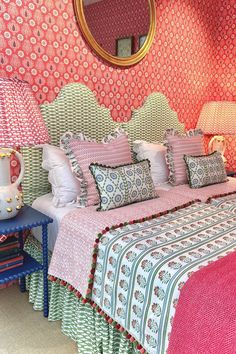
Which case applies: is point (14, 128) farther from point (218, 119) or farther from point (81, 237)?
point (218, 119)

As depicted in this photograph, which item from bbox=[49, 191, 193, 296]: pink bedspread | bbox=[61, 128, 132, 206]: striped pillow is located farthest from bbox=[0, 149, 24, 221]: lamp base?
bbox=[61, 128, 132, 206]: striped pillow

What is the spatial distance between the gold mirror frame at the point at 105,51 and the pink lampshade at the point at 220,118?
0.97m

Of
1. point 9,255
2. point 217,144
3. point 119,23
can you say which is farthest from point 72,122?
point 217,144

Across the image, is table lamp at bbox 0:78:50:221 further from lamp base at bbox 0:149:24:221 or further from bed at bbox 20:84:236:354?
bed at bbox 20:84:236:354

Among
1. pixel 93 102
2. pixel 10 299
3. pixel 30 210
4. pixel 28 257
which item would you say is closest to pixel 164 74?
pixel 93 102

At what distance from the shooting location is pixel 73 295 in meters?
1.95

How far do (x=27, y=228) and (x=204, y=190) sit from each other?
138cm

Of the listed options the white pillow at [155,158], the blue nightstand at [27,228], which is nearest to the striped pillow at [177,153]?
the white pillow at [155,158]

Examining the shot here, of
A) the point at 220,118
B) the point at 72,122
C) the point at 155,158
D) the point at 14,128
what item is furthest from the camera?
the point at 220,118

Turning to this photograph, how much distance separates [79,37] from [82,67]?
215 millimetres

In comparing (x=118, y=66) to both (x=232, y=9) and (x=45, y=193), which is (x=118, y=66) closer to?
(x=45, y=193)

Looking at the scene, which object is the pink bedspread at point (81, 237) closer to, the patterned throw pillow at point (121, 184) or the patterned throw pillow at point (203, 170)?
the patterned throw pillow at point (121, 184)

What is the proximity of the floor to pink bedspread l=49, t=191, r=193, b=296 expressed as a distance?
34 cm

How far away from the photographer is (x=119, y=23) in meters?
2.81
